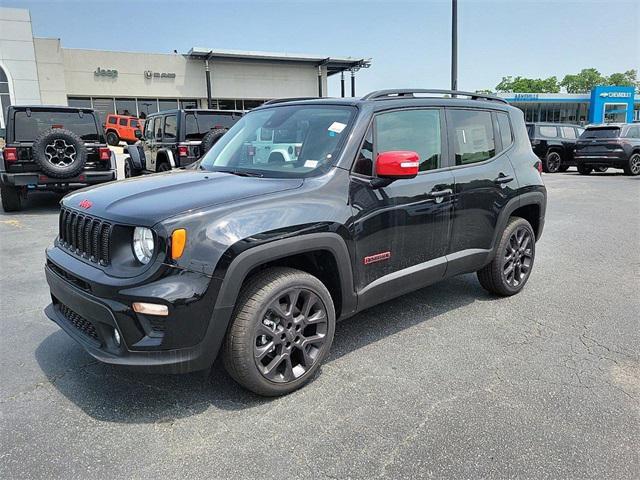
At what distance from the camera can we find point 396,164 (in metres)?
3.16

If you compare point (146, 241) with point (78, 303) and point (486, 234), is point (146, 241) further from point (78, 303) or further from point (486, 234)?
point (486, 234)

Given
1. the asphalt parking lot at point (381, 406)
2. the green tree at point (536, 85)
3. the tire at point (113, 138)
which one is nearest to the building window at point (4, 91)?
the tire at point (113, 138)

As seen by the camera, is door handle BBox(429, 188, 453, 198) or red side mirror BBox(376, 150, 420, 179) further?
door handle BBox(429, 188, 453, 198)

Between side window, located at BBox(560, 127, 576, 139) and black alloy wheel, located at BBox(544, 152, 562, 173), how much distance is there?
0.78m

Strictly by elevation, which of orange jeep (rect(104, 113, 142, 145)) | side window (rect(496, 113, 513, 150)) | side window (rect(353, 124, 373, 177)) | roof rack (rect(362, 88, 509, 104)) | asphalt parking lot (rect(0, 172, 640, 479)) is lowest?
asphalt parking lot (rect(0, 172, 640, 479))

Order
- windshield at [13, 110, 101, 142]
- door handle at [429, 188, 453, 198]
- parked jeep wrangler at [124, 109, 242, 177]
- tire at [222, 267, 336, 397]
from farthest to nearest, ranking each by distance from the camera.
Answer: parked jeep wrangler at [124, 109, 242, 177] → windshield at [13, 110, 101, 142] → door handle at [429, 188, 453, 198] → tire at [222, 267, 336, 397]

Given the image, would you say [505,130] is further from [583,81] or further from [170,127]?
[583,81]

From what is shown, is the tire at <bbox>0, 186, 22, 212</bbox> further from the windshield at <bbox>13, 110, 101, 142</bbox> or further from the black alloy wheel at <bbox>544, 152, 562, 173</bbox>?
the black alloy wheel at <bbox>544, 152, 562, 173</bbox>

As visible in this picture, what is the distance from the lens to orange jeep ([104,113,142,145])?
94.8 feet

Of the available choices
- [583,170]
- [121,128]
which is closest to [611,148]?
[583,170]

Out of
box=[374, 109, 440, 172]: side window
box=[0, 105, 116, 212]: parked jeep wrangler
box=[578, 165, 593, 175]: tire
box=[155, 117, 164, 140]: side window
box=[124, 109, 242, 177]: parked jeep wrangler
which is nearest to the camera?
box=[374, 109, 440, 172]: side window

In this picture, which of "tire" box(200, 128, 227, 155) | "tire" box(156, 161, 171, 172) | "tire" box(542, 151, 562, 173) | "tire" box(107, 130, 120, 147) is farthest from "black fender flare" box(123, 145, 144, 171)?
"tire" box(107, 130, 120, 147)

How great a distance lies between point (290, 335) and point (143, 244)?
39.4 inches

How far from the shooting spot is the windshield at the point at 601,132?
16297 millimetres
